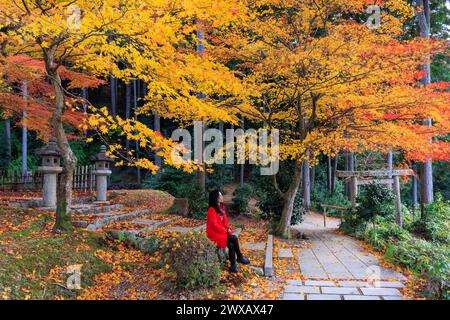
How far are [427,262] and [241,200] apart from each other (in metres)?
9.85

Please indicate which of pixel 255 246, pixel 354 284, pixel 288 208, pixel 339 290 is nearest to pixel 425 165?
pixel 288 208

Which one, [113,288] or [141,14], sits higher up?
[141,14]

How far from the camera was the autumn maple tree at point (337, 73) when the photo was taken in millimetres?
7445

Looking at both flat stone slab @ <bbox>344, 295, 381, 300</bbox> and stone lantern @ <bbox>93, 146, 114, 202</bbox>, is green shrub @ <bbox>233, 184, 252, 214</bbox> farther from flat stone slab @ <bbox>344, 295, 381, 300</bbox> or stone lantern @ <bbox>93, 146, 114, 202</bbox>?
flat stone slab @ <bbox>344, 295, 381, 300</bbox>

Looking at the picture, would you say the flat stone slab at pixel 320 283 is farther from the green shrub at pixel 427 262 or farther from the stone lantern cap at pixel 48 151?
the stone lantern cap at pixel 48 151

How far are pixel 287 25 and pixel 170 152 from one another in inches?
208

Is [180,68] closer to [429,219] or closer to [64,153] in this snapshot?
[64,153]

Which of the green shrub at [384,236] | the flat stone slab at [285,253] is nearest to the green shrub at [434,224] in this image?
the green shrub at [384,236]

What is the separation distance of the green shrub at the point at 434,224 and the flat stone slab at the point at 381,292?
6583mm

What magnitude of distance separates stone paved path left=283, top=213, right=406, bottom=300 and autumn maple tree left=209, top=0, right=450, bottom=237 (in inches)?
92.8

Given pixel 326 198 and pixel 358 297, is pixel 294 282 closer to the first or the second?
pixel 358 297

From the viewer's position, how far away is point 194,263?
4.67 meters
